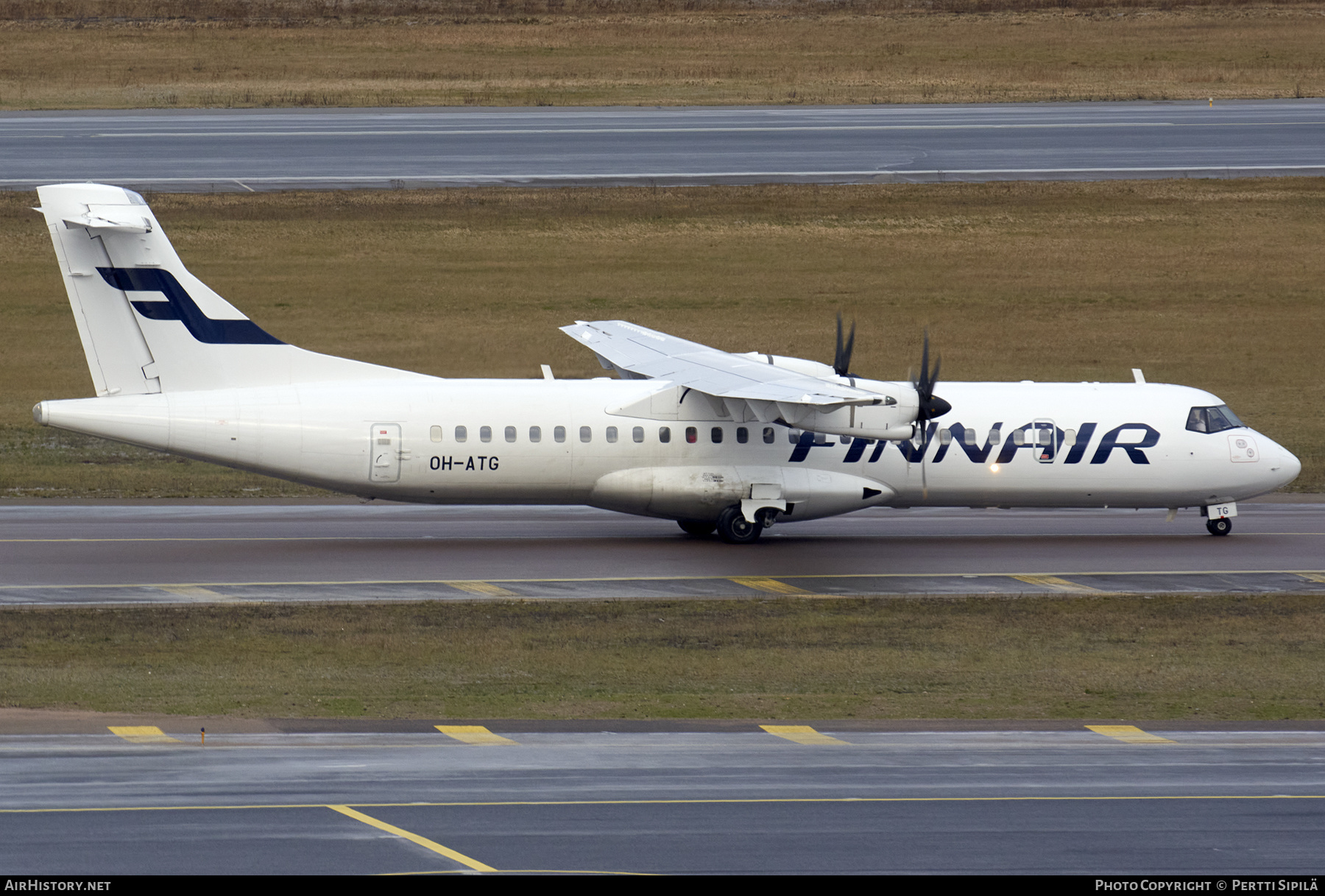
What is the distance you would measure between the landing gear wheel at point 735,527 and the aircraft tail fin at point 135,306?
9.30 metres

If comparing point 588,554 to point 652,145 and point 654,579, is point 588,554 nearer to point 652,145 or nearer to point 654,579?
point 654,579

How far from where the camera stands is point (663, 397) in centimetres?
3161

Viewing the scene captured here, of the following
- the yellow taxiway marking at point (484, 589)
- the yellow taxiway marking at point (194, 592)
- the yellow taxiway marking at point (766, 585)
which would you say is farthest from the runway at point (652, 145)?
the yellow taxiway marking at point (484, 589)

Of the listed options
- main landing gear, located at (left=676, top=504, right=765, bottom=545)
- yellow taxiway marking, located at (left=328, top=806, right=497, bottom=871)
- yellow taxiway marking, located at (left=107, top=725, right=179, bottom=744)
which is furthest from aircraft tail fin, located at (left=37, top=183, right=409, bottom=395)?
yellow taxiway marking, located at (left=328, top=806, right=497, bottom=871)

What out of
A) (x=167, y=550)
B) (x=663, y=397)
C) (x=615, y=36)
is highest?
(x=615, y=36)

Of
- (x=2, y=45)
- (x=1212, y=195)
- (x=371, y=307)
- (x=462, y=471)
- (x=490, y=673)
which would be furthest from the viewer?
(x=2, y=45)

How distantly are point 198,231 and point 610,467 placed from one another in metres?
31.7

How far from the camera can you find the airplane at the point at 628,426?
29.7 metres

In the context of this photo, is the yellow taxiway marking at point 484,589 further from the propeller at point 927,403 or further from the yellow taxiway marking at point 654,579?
the propeller at point 927,403

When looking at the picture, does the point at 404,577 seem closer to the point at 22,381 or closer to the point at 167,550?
the point at 167,550

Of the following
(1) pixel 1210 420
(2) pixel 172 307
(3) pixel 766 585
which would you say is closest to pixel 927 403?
(3) pixel 766 585

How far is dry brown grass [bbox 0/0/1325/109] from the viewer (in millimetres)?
72688

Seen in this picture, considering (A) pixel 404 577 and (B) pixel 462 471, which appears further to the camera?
(B) pixel 462 471

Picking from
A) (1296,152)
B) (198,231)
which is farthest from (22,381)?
(1296,152)
